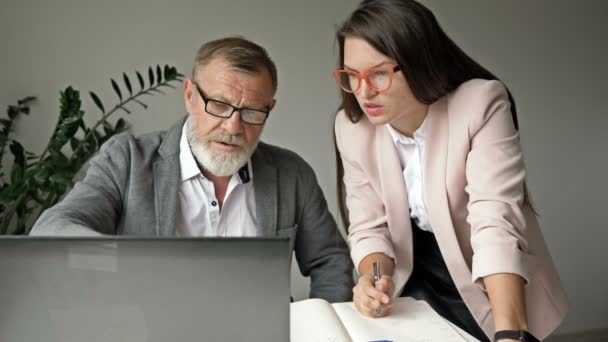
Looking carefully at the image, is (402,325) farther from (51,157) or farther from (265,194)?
(51,157)

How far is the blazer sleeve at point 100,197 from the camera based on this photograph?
1367 mm

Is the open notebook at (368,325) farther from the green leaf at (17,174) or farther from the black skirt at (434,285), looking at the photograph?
the green leaf at (17,174)

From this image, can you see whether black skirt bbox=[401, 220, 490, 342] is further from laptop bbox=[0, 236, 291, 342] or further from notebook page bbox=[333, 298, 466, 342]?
laptop bbox=[0, 236, 291, 342]

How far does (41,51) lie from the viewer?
2.54 meters

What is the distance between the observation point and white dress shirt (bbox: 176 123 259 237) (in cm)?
157

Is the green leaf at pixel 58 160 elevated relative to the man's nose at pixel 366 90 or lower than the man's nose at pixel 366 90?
lower

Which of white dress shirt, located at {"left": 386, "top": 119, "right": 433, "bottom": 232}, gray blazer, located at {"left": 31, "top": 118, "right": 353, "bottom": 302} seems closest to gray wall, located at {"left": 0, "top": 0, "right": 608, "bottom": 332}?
gray blazer, located at {"left": 31, "top": 118, "right": 353, "bottom": 302}

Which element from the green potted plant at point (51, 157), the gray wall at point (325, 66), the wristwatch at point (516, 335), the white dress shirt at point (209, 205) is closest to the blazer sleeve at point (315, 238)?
the white dress shirt at point (209, 205)

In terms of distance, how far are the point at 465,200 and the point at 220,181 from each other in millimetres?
713

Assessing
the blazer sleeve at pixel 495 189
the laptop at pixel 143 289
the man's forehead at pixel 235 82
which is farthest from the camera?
the man's forehead at pixel 235 82

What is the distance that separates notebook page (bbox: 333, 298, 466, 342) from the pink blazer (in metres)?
0.12

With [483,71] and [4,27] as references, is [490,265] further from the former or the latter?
[4,27]

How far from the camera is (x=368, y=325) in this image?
41.3 inches

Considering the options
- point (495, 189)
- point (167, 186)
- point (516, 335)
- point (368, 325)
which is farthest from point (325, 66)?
point (516, 335)
